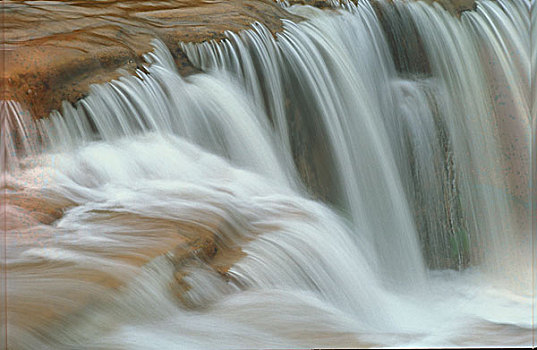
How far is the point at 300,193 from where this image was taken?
3.12m

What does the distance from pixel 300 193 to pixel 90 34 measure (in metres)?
1.13

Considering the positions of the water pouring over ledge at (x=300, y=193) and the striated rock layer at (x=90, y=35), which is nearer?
the water pouring over ledge at (x=300, y=193)

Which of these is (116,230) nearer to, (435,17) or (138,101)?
(138,101)

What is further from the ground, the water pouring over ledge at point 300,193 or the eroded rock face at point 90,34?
the eroded rock face at point 90,34

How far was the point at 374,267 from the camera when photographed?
122 inches

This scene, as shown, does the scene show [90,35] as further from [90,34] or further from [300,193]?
[300,193]

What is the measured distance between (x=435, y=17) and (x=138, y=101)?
171cm

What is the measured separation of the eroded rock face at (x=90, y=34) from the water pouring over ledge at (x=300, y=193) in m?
0.08

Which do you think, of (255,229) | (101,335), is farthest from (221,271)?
(101,335)

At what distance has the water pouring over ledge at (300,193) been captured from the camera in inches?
99.3

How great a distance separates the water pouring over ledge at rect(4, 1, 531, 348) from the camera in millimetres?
2523

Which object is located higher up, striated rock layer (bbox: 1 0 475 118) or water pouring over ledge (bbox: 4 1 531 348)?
striated rock layer (bbox: 1 0 475 118)

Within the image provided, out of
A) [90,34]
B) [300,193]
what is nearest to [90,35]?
[90,34]

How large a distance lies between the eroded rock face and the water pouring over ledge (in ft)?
0.25
